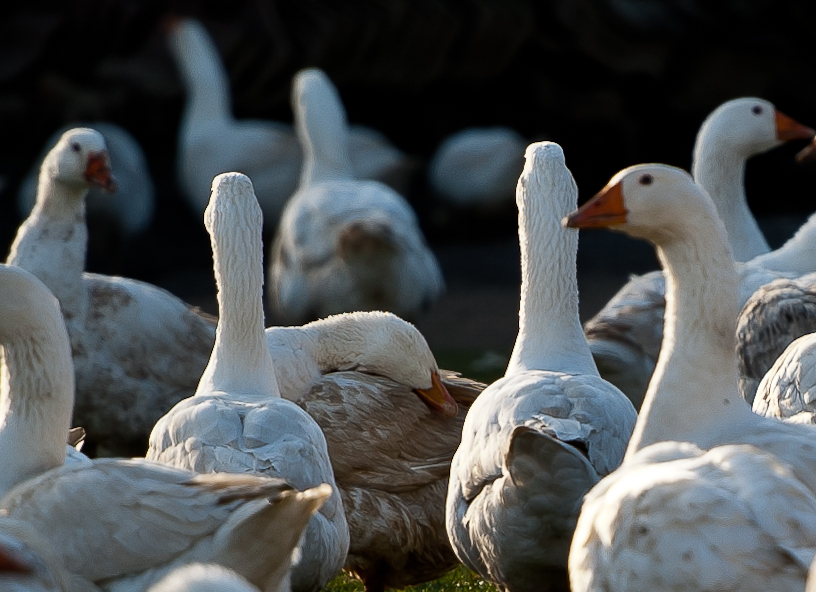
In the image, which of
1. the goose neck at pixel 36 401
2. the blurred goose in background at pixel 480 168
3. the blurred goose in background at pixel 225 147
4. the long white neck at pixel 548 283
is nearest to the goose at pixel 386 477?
the long white neck at pixel 548 283

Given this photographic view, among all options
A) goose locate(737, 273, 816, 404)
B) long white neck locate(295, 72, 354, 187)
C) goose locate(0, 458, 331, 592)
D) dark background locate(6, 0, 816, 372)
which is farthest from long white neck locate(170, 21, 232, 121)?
goose locate(0, 458, 331, 592)

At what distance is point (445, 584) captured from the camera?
557 centimetres

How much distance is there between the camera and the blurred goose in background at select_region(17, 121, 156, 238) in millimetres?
13227

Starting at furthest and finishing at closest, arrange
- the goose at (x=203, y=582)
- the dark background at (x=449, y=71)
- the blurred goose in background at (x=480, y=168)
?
the dark background at (x=449, y=71) < the blurred goose in background at (x=480, y=168) < the goose at (x=203, y=582)

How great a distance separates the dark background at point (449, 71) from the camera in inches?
587

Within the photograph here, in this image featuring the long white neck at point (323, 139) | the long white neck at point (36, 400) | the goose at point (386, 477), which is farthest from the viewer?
the long white neck at point (323, 139)

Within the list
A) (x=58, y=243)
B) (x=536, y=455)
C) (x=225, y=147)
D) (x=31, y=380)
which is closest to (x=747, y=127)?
(x=58, y=243)

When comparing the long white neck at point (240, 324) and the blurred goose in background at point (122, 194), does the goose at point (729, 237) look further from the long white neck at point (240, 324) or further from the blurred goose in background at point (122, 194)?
the blurred goose in background at point (122, 194)

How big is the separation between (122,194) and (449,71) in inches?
174

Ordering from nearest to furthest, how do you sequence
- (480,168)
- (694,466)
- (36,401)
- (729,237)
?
(694,466)
(36,401)
(729,237)
(480,168)

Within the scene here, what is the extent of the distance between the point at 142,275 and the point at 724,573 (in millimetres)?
11421

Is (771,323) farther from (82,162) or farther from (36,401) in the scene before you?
(82,162)

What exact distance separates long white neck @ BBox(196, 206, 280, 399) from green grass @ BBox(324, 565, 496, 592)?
1.19 m

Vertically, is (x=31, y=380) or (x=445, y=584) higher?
(x=31, y=380)
